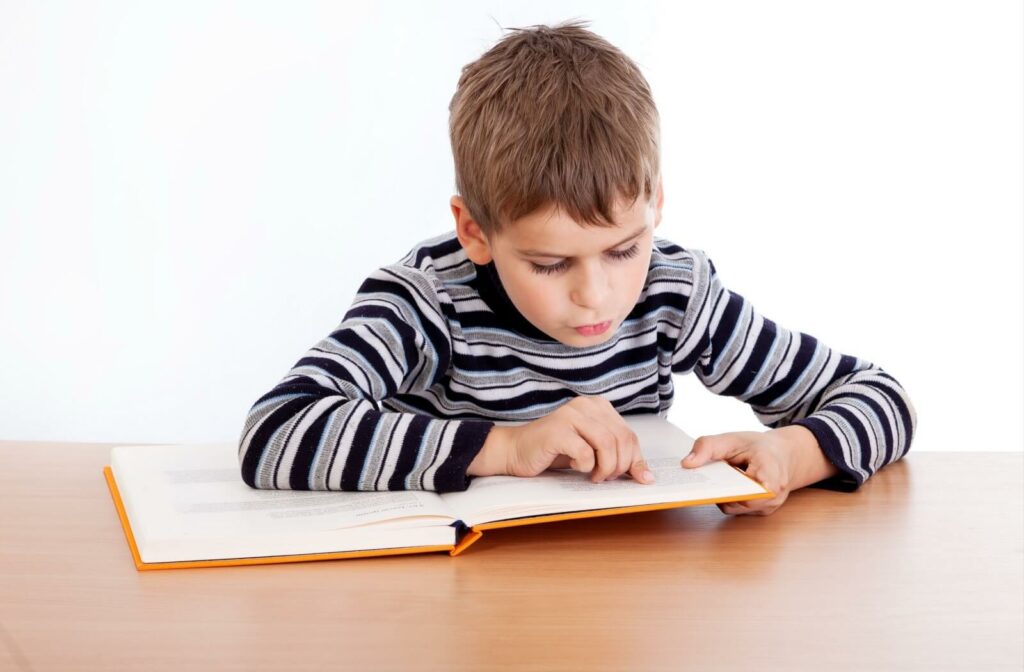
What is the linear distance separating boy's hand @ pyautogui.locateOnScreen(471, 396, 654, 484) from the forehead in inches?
5.3

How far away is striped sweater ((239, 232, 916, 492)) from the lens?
3.72 ft

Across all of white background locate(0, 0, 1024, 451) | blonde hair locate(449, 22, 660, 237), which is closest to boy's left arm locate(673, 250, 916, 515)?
blonde hair locate(449, 22, 660, 237)

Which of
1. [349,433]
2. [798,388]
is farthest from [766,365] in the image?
[349,433]

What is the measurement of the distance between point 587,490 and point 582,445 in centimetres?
4

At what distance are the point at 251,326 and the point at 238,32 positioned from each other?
0.68 meters

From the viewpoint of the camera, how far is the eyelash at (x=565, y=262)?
3.38 ft

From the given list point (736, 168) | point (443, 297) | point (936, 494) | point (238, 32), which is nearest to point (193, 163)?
point (238, 32)

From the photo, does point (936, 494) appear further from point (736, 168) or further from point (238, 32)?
point (238, 32)

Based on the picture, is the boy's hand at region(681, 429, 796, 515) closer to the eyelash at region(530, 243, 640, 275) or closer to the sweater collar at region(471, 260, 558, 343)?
the eyelash at region(530, 243, 640, 275)

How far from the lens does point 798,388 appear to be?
1.22 metres

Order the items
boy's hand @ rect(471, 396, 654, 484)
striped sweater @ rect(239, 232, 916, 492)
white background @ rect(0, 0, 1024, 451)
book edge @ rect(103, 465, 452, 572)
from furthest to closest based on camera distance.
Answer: white background @ rect(0, 0, 1024, 451), striped sweater @ rect(239, 232, 916, 492), boy's hand @ rect(471, 396, 654, 484), book edge @ rect(103, 465, 452, 572)

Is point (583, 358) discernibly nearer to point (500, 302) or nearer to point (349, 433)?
point (500, 302)

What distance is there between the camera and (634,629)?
719 millimetres

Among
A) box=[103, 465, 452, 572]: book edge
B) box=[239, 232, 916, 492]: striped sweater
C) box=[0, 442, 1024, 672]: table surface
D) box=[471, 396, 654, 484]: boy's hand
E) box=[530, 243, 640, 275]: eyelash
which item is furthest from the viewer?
box=[239, 232, 916, 492]: striped sweater
